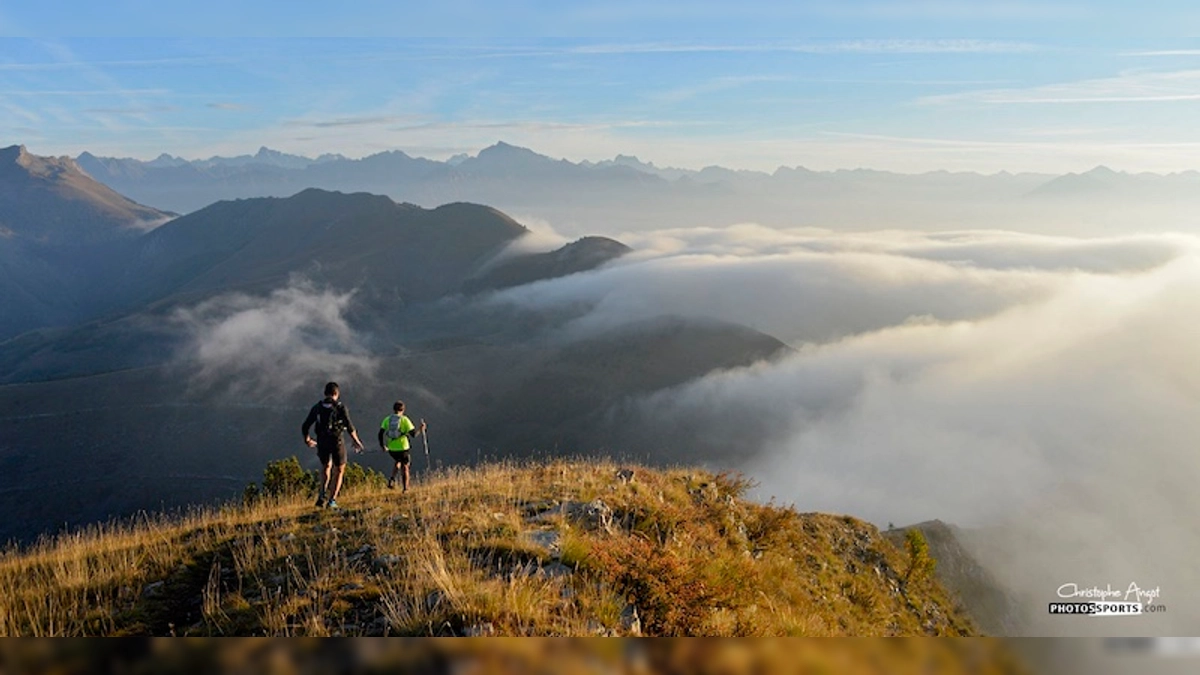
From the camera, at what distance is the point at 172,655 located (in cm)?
181

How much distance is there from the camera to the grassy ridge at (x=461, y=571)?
4.98 meters

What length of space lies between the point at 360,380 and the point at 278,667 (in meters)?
213

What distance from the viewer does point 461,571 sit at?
5.87 m

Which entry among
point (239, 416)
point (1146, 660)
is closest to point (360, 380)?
point (239, 416)

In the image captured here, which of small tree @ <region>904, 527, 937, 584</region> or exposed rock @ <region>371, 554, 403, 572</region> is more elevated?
exposed rock @ <region>371, 554, 403, 572</region>

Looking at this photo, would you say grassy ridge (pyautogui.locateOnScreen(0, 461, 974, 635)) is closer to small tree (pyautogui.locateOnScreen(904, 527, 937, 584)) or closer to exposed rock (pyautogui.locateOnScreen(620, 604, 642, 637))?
exposed rock (pyautogui.locateOnScreen(620, 604, 642, 637))

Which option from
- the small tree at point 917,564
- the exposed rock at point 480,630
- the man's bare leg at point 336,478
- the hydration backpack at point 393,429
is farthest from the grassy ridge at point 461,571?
the small tree at point 917,564

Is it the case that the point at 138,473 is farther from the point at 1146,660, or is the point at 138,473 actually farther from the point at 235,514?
the point at 1146,660

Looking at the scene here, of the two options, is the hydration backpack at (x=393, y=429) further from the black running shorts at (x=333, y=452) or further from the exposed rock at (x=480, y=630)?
the exposed rock at (x=480, y=630)

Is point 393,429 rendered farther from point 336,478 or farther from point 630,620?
point 630,620

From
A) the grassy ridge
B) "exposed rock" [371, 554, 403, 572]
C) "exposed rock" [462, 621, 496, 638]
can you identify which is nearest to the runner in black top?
the grassy ridge

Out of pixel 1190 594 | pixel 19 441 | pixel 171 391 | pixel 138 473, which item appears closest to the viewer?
pixel 1190 594

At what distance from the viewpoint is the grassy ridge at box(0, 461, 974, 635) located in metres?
4.98

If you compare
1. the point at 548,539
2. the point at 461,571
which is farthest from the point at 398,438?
the point at 461,571
